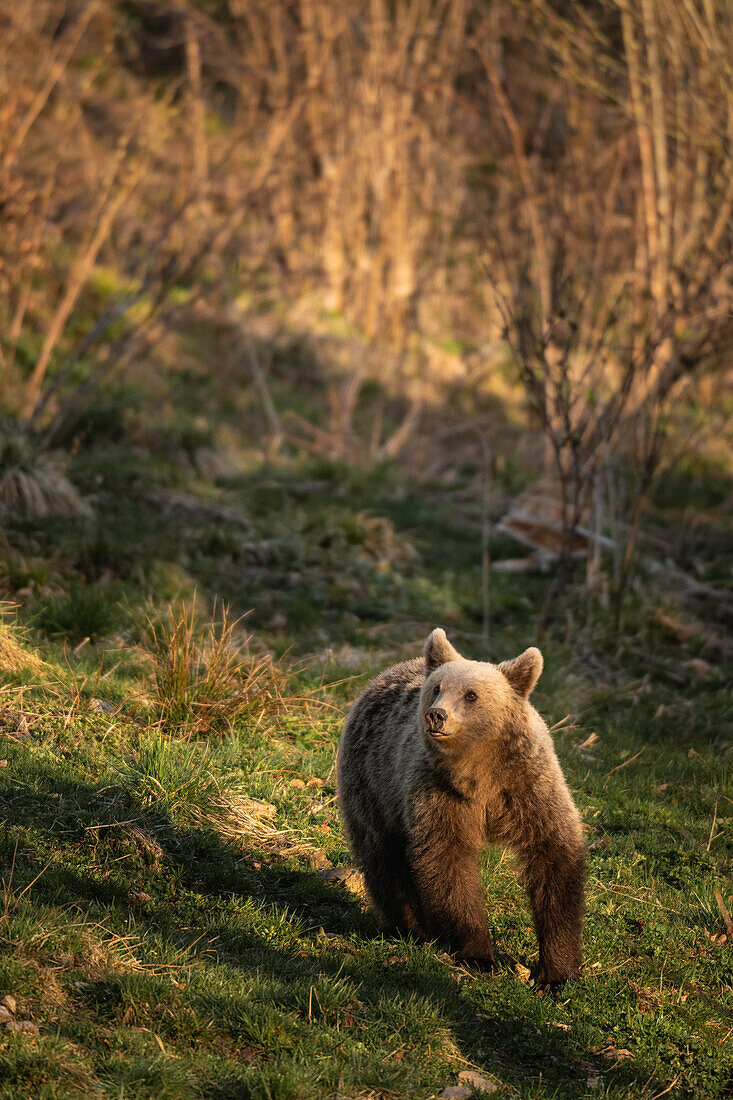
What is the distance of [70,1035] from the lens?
2.90 meters

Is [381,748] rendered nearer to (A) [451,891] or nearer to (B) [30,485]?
(A) [451,891]

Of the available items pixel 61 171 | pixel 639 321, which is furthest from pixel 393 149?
pixel 639 321

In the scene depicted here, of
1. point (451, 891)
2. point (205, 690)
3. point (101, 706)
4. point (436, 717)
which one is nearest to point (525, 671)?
point (436, 717)

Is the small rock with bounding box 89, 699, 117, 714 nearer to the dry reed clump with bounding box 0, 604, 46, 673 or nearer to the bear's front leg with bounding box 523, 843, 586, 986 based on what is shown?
the dry reed clump with bounding box 0, 604, 46, 673

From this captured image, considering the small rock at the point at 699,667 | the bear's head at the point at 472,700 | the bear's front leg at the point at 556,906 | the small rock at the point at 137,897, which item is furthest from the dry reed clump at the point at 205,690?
the small rock at the point at 699,667

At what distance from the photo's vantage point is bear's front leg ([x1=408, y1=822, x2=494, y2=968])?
3.76 m

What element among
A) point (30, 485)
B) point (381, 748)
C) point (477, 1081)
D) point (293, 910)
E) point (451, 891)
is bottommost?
point (30, 485)

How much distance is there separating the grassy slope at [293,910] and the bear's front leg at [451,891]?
119 mm

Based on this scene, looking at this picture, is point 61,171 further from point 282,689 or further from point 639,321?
point 282,689

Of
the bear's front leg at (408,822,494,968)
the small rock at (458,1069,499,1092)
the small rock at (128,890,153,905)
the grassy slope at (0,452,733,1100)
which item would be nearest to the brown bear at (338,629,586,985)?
the bear's front leg at (408,822,494,968)

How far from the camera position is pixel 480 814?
3877 millimetres

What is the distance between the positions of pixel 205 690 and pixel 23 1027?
2.48 m

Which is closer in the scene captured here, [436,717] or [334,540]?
[436,717]

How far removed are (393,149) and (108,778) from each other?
12.4 meters
